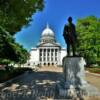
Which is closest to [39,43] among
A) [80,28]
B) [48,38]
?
[48,38]

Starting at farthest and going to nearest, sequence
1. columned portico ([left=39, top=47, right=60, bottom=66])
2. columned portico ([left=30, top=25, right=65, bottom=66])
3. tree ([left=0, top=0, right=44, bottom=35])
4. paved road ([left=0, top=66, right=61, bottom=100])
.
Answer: columned portico ([left=39, top=47, right=60, bottom=66]) < columned portico ([left=30, top=25, right=65, bottom=66]) < tree ([left=0, top=0, right=44, bottom=35]) < paved road ([left=0, top=66, right=61, bottom=100])

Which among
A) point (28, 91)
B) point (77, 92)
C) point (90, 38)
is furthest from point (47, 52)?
point (77, 92)

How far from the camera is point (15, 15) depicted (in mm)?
21078

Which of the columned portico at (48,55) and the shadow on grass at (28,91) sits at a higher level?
the columned portico at (48,55)

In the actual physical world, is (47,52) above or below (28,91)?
above

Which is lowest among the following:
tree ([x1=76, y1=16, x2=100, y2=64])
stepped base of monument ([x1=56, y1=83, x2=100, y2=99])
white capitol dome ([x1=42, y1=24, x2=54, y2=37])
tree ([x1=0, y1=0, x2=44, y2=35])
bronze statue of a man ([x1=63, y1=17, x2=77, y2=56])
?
stepped base of monument ([x1=56, y1=83, x2=100, y2=99])

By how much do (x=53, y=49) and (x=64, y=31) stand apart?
14058 centimetres

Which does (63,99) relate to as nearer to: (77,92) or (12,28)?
(77,92)

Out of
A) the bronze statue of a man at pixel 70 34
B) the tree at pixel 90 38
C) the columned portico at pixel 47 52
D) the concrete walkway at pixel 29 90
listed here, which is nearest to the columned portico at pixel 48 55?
the columned portico at pixel 47 52

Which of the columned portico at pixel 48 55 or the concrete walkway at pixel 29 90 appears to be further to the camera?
the columned portico at pixel 48 55

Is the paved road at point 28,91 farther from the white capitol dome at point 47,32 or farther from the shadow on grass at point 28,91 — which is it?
the white capitol dome at point 47,32

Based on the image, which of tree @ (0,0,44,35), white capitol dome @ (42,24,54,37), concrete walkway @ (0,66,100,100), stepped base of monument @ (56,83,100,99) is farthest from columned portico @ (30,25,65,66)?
stepped base of monument @ (56,83,100,99)

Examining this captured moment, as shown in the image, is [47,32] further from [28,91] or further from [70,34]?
[28,91]

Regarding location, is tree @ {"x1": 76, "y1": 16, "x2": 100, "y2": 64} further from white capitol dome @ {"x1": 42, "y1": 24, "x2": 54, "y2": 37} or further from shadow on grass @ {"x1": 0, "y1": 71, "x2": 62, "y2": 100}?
white capitol dome @ {"x1": 42, "y1": 24, "x2": 54, "y2": 37}
